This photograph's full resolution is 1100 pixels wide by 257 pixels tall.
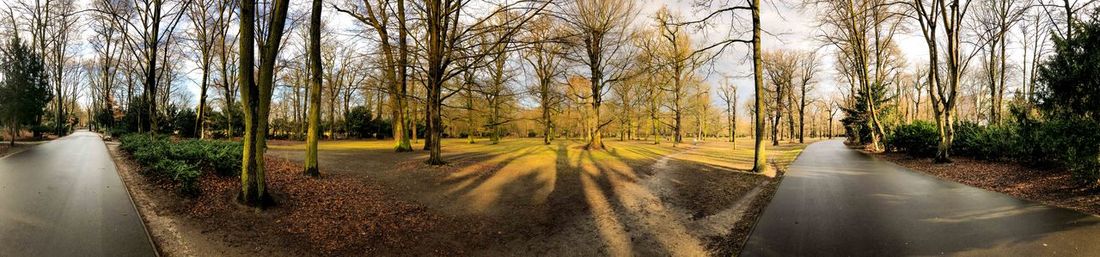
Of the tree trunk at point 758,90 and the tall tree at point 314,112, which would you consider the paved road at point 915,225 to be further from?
the tall tree at point 314,112

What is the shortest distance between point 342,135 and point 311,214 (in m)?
40.1

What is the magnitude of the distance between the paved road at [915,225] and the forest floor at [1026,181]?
54 centimetres

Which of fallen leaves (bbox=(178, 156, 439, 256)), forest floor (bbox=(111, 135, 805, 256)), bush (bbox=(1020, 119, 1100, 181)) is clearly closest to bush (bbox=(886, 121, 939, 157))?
bush (bbox=(1020, 119, 1100, 181))

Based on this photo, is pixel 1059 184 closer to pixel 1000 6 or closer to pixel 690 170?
pixel 690 170

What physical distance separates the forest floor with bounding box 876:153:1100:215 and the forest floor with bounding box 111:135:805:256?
15.9 ft

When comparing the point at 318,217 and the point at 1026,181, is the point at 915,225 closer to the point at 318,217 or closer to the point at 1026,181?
the point at 1026,181

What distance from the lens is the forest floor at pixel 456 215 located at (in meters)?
5.95

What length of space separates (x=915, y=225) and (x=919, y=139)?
56.9 ft

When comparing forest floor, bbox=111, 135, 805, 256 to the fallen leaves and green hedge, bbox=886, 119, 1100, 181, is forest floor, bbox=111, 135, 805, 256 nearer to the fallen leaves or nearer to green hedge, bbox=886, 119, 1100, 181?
the fallen leaves

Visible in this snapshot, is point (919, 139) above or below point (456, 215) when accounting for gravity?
above

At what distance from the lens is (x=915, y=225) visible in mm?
6309

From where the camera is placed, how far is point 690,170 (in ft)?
45.8

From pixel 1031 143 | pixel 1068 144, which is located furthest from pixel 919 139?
pixel 1068 144

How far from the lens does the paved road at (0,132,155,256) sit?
17.0ft
